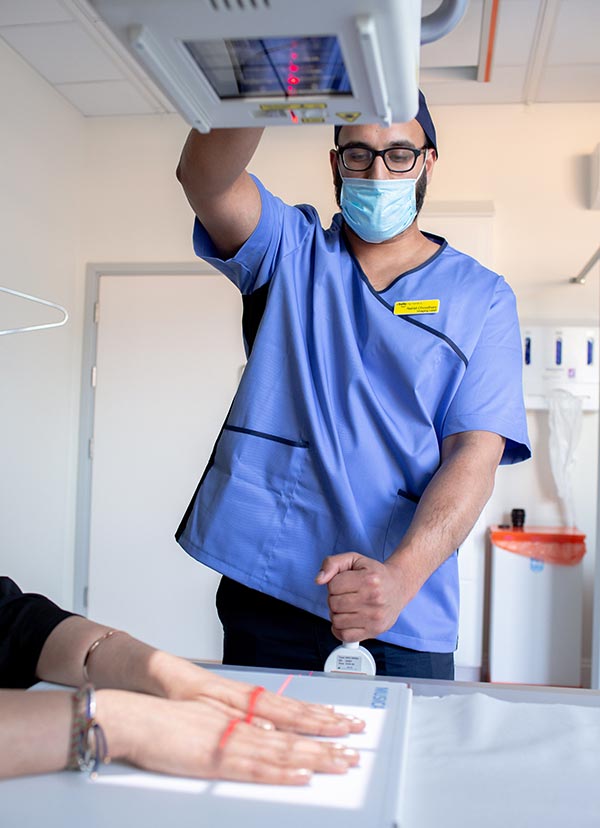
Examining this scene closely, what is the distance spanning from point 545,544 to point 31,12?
9.09ft

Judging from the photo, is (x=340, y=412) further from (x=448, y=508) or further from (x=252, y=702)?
(x=252, y=702)

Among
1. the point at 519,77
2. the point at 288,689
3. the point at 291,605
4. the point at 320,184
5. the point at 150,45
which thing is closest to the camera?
the point at 150,45

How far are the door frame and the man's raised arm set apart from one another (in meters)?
2.66

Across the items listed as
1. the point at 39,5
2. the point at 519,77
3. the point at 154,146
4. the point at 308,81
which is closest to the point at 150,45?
the point at 308,81

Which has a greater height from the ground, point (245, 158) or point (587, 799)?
point (245, 158)

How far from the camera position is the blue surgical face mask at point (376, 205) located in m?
1.32

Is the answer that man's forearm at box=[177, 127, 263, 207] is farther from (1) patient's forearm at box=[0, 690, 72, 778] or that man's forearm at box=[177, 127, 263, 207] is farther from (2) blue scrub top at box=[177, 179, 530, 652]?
(1) patient's forearm at box=[0, 690, 72, 778]

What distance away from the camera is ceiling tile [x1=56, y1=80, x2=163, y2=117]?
3.63m

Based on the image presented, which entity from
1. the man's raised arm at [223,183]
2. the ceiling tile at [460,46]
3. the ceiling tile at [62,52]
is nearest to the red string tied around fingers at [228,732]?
the man's raised arm at [223,183]

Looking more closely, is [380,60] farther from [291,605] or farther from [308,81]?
[291,605]

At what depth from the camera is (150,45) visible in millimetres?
540

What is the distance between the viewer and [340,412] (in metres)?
1.25

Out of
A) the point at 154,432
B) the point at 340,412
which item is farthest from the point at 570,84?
the point at 340,412

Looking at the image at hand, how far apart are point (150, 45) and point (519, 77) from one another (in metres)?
3.29
